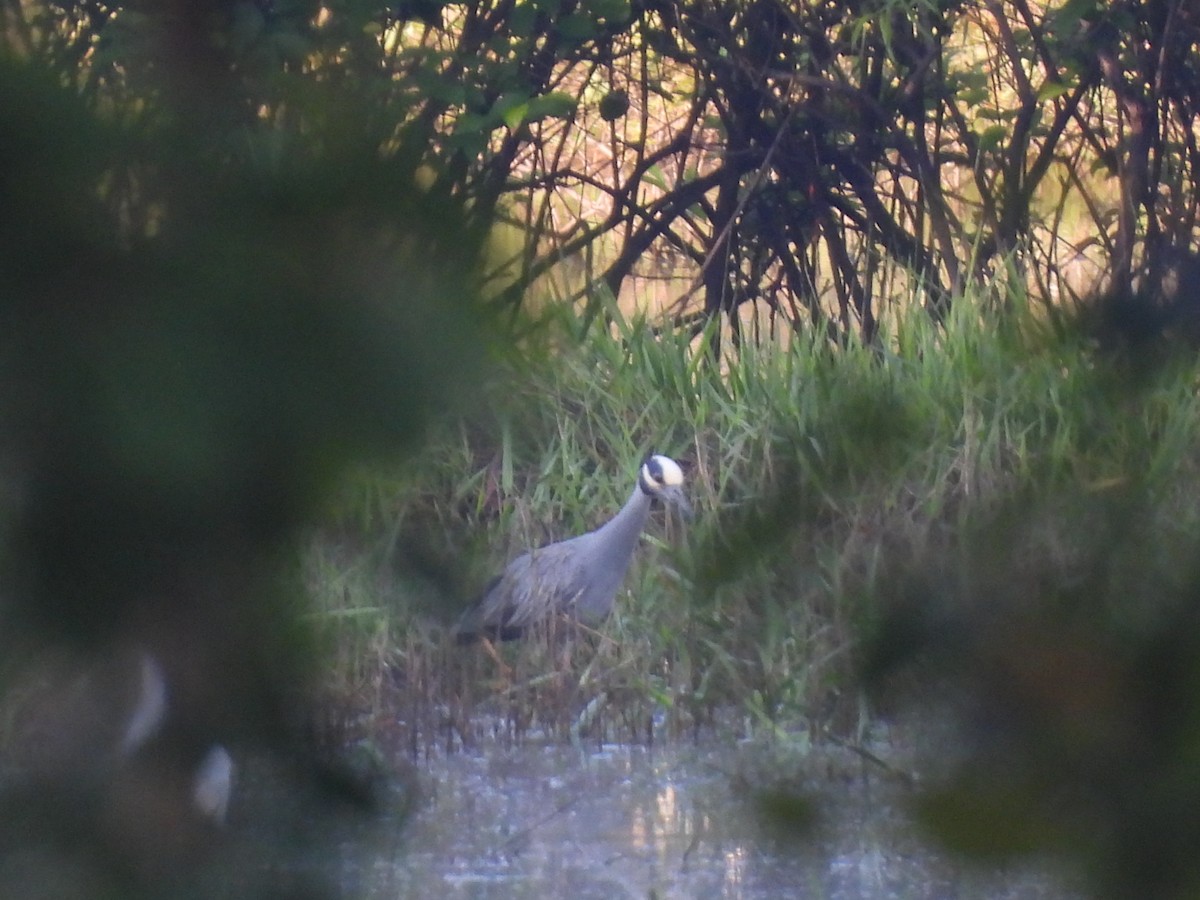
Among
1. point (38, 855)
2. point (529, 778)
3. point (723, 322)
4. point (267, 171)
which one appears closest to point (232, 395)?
point (267, 171)

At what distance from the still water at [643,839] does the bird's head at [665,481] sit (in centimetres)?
68

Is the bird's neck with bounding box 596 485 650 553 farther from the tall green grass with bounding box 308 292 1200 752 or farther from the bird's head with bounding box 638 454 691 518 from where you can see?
the tall green grass with bounding box 308 292 1200 752

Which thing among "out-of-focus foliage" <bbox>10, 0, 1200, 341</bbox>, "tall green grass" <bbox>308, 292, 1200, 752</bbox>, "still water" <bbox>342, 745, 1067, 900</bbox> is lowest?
"still water" <bbox>342, 745, 1067, 900</bbox>

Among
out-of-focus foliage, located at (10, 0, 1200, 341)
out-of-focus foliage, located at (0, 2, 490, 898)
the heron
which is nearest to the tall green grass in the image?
out-of-focus foliage, located at (0, 2, 490, 898)

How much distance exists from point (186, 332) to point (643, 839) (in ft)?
7.89

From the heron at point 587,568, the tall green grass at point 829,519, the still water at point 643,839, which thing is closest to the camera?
the tall green grass at point 829,519

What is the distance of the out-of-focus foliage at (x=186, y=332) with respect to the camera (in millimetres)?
892

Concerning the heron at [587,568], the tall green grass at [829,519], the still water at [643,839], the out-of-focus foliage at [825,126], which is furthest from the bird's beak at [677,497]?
the tall green grass at [829,519]

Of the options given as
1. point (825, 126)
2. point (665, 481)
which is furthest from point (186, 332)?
point (825, 126)

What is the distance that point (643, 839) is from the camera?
318cm

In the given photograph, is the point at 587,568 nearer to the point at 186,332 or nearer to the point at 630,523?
the point at 630,523

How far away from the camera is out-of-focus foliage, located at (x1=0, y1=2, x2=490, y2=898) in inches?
35.1

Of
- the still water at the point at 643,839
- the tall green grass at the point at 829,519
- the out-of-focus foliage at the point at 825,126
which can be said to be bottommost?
the still water at the point at 643,839

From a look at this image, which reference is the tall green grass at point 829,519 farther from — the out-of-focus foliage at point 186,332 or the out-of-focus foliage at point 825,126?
the out-of-focus foliage at point 825,126
